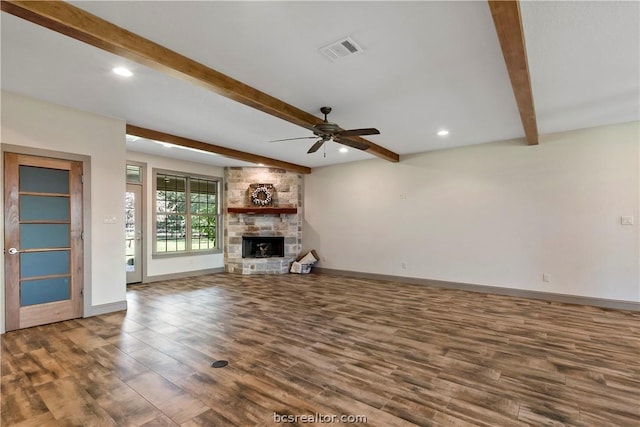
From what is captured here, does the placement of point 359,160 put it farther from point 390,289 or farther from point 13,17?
point 13,17

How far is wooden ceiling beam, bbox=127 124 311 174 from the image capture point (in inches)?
195

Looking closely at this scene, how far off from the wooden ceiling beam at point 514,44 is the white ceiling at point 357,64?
18cm

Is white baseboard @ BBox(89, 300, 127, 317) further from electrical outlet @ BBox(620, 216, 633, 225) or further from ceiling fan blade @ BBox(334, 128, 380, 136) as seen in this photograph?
electrical outlet @ BBox(620, 216, 633, 225)

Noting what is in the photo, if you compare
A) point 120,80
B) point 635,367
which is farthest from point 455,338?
point 120,80

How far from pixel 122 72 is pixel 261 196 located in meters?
5.07

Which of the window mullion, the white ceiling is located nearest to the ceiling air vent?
the white ceiling

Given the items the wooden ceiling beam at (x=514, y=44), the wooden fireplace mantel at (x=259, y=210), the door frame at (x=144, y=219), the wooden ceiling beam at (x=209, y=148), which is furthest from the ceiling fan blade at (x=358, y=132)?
the door frame at (x=144, y=219)

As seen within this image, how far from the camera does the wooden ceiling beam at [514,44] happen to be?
2.00 meters

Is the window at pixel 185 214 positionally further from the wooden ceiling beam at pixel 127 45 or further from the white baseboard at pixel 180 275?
the wooden ceiling beam at pixel 127 45

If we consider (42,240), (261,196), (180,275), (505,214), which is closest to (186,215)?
(180,275)

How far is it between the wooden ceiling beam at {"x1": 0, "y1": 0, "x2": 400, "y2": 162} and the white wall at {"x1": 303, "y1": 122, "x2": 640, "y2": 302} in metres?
4.12

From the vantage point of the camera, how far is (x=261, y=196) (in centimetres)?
812

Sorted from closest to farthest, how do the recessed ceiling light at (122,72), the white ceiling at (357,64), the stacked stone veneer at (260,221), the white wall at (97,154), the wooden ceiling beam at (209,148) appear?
the white ceiling at (357,64)
the recessed ceiling light at (122,72)
the white wall at (97,154)
the wooden ceiling beam at (209,148)
the stacked stone veneer at (260,221)

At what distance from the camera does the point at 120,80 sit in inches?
132
